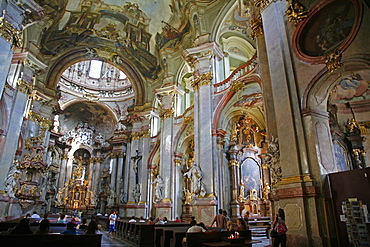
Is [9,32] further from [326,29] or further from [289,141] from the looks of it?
[326,29]

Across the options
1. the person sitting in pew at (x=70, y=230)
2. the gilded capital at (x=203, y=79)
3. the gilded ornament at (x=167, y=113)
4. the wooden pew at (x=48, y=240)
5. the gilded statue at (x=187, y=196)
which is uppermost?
the gilded capital at (x=203, y=79)

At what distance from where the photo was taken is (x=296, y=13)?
23.3 feet

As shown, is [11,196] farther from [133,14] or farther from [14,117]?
[133,14]

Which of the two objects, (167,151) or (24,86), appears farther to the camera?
(167,151)

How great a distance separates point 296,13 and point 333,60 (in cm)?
192

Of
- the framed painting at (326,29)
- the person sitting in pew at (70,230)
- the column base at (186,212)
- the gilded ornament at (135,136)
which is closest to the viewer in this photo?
the person sitting in pew at (70,230)

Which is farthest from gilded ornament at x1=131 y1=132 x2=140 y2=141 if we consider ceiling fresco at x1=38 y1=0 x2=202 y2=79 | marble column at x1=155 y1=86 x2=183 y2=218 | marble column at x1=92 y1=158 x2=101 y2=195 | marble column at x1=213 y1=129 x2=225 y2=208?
marble column at x1=92 y1=158 x2=101 y2=195

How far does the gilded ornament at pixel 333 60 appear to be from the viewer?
5.93 metres

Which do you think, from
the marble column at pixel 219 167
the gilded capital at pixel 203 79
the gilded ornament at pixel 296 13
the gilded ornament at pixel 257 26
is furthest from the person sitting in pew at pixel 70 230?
the gilded capital at pixel 203 79

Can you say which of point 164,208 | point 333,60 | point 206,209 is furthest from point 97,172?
point 333,60

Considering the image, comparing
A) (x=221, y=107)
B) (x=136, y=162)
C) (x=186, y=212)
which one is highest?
(x=221, y=107)

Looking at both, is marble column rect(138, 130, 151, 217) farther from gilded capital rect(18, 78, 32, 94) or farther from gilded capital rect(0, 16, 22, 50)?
gilded capital rect(0, 16, 22, 50)

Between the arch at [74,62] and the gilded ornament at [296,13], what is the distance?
46.8 ft

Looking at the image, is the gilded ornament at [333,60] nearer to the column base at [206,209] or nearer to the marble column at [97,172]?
the column base at [206,209]
